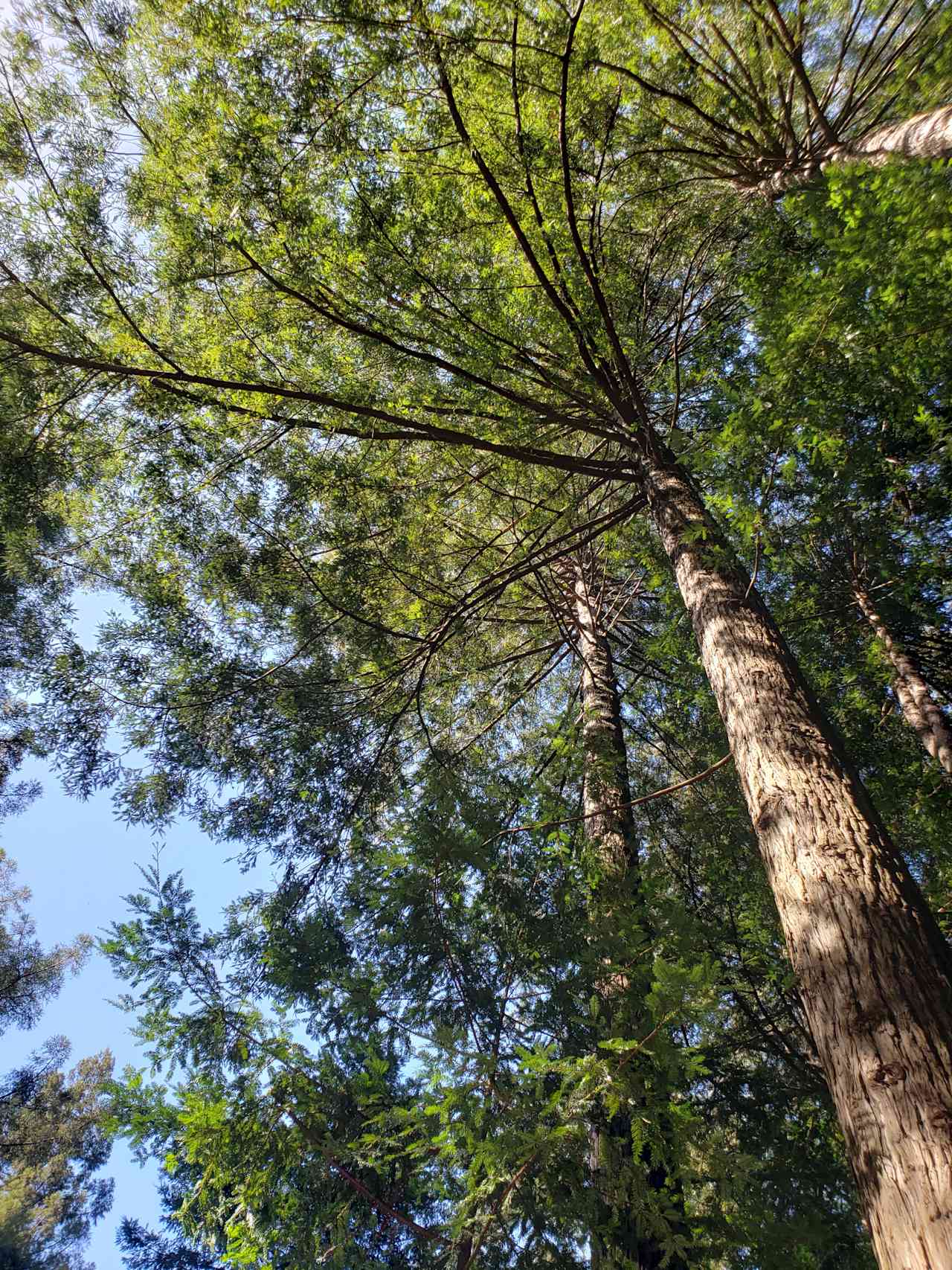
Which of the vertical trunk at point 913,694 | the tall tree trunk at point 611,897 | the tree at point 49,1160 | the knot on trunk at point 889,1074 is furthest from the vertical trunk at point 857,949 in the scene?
the tree at point 49,1160

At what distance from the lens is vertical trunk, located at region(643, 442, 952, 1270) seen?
5.90 feet

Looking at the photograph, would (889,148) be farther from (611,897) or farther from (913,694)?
(611,897)

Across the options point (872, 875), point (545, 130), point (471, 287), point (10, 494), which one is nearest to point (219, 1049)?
point (872, 875)

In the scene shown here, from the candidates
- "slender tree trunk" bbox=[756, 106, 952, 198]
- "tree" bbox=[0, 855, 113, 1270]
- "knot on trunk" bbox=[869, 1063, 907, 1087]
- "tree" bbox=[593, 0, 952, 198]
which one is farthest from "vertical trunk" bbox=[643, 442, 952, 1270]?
"tree" bbox=[0, 855, 113, 1270]

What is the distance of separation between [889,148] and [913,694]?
396 centimetres

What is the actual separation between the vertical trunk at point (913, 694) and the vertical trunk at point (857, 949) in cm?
270

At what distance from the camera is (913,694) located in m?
5.62

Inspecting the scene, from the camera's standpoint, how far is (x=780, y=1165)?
371 cm

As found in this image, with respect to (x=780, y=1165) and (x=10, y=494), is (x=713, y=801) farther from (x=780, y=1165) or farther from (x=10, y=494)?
(x=10, y=494)

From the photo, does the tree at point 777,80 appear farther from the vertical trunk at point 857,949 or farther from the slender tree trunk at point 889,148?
the vertical trunk at point 857,949

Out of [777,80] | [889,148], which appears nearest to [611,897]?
[889,148]

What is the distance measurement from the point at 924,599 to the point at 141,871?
20.1 ft

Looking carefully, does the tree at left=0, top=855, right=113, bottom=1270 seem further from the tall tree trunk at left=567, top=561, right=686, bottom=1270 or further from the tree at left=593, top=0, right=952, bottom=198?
the tree at left=593, top=0, right=952, bottom=198

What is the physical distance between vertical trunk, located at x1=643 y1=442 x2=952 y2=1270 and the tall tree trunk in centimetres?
85
